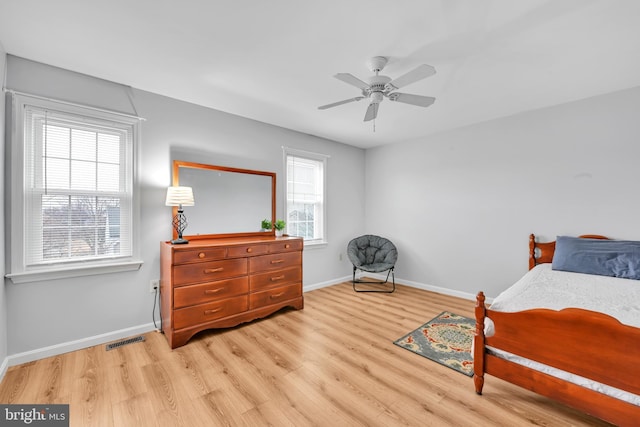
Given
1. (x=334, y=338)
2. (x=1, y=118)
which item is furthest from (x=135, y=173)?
(x=334, y=338)

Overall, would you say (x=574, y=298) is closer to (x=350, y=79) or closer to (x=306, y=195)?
(x=350, y=79)

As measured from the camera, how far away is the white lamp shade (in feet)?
8.98

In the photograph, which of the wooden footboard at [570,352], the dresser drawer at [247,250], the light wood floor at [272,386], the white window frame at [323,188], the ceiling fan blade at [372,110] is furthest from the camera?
the white window frame at [323,188]

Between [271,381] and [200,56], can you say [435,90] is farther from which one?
[271,381]

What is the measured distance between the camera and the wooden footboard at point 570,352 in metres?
1.36

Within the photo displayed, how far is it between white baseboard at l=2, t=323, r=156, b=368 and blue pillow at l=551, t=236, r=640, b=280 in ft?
14.6

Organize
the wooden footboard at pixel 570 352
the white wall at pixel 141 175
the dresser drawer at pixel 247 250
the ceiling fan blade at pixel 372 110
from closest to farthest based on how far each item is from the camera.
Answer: the wooden footboard at pixel 570 352 < the white wall at pixel 141 175 < the ceiling fan blade at pixel 372 110 < the dresser drawer at pixel 247 250

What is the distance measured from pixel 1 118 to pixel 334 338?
10.8 feet

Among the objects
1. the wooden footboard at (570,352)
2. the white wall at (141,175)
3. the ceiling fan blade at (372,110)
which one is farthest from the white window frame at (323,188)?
the wooden footboard at (570,352)

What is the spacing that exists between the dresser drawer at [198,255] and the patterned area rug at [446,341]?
1.95m

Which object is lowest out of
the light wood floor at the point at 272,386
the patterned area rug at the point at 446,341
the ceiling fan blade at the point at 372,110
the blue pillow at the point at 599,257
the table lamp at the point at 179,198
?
the light wood floor at the point at 272,386

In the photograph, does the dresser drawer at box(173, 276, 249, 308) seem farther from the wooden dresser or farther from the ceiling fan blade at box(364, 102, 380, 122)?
the ceiling fan blade at box(364, 102, 380, 122)

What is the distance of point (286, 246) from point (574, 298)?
2.72 metres

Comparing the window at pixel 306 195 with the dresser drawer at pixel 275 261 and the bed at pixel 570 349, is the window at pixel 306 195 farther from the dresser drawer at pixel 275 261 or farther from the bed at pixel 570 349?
the bed at pixel 570 349
